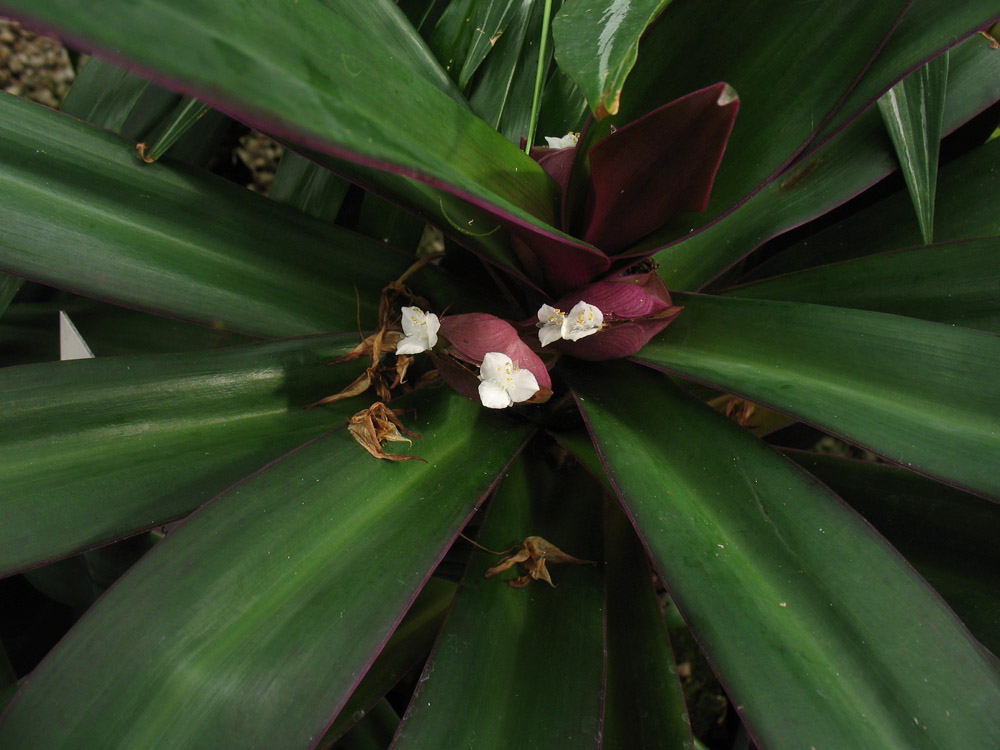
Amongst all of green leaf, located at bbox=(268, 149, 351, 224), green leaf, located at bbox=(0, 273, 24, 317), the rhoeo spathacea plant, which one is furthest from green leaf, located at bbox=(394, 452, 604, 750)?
green leaf, located at bbox=(0, 273, 24, 317)

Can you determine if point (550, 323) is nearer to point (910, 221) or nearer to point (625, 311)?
point (625, 311)

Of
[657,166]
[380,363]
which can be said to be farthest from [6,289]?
[657,166]

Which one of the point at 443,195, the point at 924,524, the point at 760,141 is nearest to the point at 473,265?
the point at 443,195

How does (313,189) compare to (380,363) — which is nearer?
(380,363)

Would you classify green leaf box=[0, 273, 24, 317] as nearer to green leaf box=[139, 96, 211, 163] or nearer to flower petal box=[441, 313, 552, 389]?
green leaf box=[139, 96, 211, 163]

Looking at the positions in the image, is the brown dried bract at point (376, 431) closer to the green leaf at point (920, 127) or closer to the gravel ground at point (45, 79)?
the green leaf at point (920, 127)

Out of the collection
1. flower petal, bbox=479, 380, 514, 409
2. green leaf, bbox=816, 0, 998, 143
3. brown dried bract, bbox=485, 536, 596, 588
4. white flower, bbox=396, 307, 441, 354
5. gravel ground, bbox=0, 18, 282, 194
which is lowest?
brown dried bract, bbox=485, 536, 596, 588

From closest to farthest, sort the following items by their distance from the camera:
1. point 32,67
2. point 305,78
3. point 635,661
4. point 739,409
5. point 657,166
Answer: point 305,78, point 657,166, point 635,661, point 739,409, point 32,67
